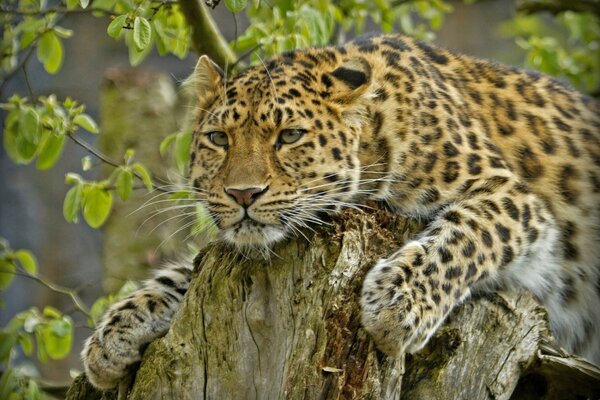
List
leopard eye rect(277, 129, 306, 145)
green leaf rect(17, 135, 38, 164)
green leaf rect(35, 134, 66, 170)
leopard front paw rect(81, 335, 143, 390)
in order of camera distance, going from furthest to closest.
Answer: green leaf rect(35, 134, 66, 170) < green leaf rect(17, 135, 38, 164) < leopard eye rect(277, 129, 306, 145) < leopard front paw rect(81, 335, 143, 390)

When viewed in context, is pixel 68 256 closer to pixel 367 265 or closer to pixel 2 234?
pixel 2 234

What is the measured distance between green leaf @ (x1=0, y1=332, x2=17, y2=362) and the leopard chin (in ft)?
8.22

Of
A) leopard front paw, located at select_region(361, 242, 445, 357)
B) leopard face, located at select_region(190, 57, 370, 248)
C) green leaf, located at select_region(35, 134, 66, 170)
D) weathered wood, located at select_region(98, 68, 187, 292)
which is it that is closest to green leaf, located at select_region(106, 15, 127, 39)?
leopard face, located at select_region(190, 57, 370, 248)

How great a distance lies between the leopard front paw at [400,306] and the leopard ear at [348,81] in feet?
4.29

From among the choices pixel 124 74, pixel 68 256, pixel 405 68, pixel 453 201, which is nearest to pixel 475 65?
pixel 405 68

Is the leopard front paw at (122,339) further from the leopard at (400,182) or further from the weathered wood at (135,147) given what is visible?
the weathered wood at (135,147)

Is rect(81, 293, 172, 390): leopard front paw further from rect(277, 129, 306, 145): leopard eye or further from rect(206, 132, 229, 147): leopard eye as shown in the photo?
rect(277, 129, 306, 145): leopard eye

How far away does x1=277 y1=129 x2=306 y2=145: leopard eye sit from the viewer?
6688 mm

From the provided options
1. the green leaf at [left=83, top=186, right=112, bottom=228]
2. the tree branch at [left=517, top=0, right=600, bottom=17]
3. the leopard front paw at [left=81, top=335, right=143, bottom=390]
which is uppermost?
the tree branch at [left=517, top=0, right=600, bottom=17]

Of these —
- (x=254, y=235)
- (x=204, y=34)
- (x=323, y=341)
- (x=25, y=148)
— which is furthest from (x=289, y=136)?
(x=204, y=34)

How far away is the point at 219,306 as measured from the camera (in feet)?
20.2

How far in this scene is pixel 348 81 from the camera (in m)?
7.02

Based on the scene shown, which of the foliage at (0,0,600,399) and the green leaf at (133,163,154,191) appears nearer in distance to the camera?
the foliage at (0,0,600,399)

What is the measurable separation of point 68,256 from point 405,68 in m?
13.6
